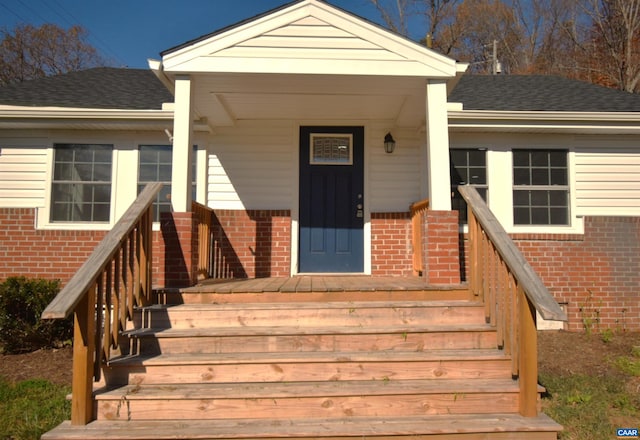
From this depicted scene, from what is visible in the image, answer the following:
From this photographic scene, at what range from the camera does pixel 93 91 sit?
7223mm

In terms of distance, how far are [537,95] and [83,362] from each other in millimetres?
7569

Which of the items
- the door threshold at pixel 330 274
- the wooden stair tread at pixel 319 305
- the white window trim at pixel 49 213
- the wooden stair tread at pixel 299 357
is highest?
the white window trim at pixel 49 213

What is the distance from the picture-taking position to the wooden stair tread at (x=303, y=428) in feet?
9.46

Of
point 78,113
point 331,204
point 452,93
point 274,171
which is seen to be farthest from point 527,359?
point 78,113

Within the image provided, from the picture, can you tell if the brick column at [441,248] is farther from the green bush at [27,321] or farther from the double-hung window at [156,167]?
the green bush at [27,321]

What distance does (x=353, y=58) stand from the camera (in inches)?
187

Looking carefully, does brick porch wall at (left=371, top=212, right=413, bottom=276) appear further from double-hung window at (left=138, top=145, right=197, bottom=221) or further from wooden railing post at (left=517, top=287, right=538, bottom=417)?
wooden railing post at (left=517, top=287, right=538, bottom=417)

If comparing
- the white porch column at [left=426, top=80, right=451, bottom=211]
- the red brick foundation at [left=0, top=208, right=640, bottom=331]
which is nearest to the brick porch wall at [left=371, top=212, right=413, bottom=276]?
the red brick foundation at [left=0, top=208, right=640, bottom=331]

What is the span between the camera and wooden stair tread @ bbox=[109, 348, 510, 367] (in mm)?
3359

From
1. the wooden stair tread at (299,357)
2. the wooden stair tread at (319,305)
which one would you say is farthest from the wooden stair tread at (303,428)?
the wooden stair tread at (319,305)

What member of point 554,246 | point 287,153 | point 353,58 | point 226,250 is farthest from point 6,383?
point 554,246

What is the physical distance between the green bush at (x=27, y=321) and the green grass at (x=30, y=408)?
0.80 m

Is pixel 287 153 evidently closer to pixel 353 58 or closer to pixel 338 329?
pixel 353 58

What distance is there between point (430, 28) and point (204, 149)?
15161 millimetres
